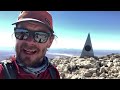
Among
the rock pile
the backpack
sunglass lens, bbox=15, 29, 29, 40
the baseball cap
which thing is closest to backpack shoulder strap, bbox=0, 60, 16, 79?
the backpack

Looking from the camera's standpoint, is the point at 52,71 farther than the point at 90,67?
Result: No

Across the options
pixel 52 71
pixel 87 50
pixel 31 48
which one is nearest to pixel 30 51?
pixel 31 48

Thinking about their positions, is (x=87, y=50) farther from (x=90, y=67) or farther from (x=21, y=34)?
(x=21, y=34)

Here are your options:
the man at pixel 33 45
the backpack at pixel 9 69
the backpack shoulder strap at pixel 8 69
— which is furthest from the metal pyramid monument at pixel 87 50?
the backpack shoulder strap at pixel 8 69

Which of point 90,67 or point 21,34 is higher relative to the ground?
point 21,34

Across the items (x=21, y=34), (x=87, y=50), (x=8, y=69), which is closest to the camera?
(x=8, y=69)
